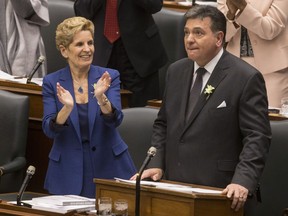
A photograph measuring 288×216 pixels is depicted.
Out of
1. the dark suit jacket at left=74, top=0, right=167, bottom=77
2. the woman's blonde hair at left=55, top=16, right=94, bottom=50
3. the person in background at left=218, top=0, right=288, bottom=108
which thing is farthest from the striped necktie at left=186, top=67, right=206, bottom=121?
the dark suit jacket at left=74, top=0, right=167, bottom=77

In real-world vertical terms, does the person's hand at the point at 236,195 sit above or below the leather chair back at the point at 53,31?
below

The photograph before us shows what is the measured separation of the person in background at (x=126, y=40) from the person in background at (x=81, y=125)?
128 cm

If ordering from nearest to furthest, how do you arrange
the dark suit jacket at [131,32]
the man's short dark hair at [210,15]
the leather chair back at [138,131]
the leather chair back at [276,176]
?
the man's short dark hair at [210,15] → the leather chair back at [276,176] → the leather chair back at [138,131] → the dark suit jacket at [131,32]

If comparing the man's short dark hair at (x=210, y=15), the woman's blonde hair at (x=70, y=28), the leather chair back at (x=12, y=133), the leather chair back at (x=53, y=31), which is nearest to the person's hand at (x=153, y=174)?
the man's short dark hair at (x=210, y=15)

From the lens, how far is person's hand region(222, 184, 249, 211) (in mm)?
4105

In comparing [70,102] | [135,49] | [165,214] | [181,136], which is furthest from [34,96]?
[165,214]

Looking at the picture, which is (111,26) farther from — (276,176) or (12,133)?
(276,176)

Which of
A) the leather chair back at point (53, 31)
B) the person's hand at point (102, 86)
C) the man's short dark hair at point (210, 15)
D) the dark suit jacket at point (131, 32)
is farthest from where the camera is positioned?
the leather chair back at point (53, 31)

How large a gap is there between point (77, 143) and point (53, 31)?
2.68m

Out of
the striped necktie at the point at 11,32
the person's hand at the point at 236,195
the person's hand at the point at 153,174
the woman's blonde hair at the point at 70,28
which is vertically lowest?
the person's hand at the point at 236,195

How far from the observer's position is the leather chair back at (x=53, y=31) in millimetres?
7551

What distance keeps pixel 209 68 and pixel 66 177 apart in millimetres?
958

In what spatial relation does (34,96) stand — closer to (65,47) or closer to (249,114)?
(65,47)

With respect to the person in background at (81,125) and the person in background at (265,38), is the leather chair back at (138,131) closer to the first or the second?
the person in background at (81,125)
